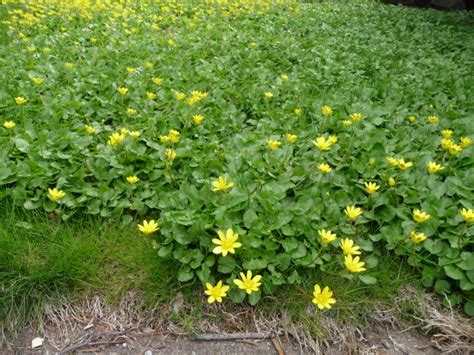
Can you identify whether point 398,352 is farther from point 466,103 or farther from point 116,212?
point 466,103

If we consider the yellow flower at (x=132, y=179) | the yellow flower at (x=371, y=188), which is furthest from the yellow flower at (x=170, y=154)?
the yellow flower at (x=371, y=188)

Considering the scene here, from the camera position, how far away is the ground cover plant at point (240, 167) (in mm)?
1747

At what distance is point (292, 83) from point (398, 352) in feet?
7.44

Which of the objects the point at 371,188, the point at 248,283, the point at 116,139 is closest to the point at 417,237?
the point at 371,188

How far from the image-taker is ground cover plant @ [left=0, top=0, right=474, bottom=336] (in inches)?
68.8

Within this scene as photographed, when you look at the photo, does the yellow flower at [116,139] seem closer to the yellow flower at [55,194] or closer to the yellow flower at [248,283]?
the yellow flower at [55,194]

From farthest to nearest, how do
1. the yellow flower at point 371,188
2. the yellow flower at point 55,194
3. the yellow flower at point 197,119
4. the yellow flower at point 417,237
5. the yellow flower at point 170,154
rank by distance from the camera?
the yellow flower at point 197,119 → the yellow flower at point 170,154 → the yellow flower at point 371,188 → the yellow flower at point 55,194 → the yellow flower at point 417,237

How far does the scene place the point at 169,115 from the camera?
2711 millimetres

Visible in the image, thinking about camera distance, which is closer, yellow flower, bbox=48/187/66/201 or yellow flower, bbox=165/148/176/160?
yellow flower, bbox=48/187/66/201

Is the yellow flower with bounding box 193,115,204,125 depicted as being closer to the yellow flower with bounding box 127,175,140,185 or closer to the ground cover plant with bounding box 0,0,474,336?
the ground cover plant with bounding box 0,0,474,336

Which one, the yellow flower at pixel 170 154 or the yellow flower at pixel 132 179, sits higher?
the yellow flower at pixel 170 154

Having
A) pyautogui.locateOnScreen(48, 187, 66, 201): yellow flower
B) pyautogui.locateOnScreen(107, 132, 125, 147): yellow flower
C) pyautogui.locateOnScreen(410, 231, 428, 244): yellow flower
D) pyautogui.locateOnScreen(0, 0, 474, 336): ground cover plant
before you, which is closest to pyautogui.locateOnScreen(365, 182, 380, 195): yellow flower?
pyautogui.locateOnScreen(0, 0, 474, 336): ground cover plant

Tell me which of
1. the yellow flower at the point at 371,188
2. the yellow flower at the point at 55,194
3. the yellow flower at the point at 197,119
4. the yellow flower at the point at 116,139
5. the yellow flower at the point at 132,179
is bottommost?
the yellow flower at the point at 55,194

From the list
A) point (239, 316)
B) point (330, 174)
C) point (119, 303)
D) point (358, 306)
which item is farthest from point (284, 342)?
point (330, 174)
